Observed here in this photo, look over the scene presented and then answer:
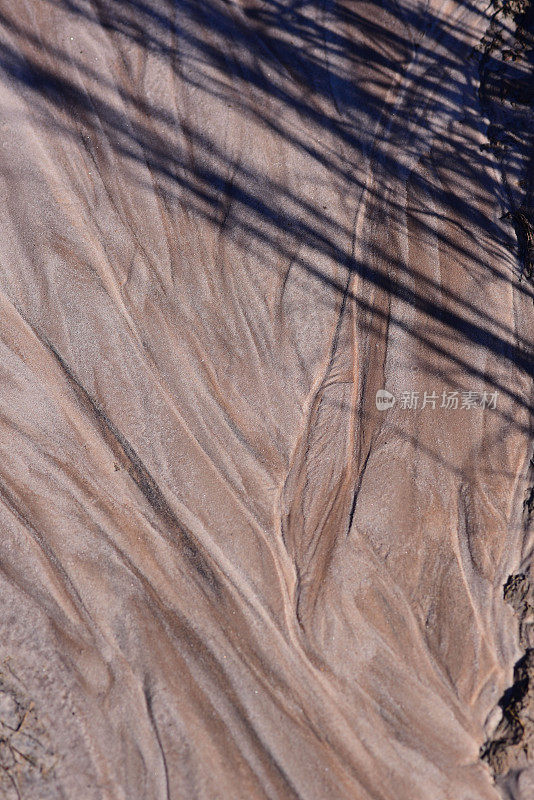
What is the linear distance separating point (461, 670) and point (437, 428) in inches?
83.6

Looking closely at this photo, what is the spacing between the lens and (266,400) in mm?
4941

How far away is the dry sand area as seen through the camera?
14.1 feet

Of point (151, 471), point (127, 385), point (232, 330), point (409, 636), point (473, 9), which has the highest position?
point (473, 9)

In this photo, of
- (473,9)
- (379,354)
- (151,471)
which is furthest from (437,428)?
(473,9)

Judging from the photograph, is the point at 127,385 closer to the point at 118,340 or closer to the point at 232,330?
→ the point at 118,340

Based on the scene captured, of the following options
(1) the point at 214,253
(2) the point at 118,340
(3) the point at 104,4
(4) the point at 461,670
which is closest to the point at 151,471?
(2) the point at 118,340

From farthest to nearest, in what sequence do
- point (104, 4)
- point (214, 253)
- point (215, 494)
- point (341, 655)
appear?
point (104, 4)
point (214, 253)
point (215, 494)
point (341, 655)

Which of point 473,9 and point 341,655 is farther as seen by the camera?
point 473,9

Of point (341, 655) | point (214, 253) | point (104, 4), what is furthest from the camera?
point (104, 4)

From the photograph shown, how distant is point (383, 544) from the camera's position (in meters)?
4.71

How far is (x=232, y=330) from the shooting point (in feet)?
16.6

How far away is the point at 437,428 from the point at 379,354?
0.90m

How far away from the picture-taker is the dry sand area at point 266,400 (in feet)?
14.1

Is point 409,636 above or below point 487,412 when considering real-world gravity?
below
